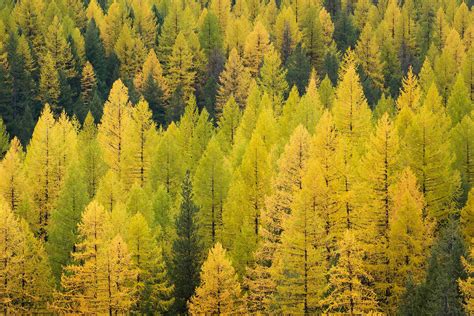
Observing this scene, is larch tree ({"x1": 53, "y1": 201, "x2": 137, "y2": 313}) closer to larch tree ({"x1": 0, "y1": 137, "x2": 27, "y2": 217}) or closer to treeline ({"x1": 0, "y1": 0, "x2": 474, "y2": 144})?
larch tree ({"x1": 0, "y1": 137, "x2": 27, "y2": 217})

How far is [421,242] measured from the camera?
46750 mm

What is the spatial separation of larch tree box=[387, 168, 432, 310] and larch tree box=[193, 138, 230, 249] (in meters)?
13.8

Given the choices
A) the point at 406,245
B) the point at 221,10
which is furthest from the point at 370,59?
the point at 406,245

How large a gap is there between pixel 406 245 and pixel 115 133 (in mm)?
29998

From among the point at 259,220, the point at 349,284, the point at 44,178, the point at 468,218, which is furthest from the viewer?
the point at 44,178

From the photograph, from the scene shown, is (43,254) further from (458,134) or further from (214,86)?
(214,86)

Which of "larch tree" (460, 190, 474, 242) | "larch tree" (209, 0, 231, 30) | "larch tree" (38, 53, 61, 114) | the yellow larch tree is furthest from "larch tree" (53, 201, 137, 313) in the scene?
"larch tree" (209, 0, 231, 30)

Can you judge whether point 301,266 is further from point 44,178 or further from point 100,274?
point 44,178

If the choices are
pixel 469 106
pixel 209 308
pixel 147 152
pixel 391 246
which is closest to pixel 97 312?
pixel 209 308

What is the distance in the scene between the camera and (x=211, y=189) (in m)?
58.1

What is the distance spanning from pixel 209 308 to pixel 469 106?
127 ft

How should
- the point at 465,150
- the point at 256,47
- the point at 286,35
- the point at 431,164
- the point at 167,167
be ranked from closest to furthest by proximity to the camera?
the point at 431,164, the point at 465,150, the point at 167,167, the point at 256,47, the point at 286,35

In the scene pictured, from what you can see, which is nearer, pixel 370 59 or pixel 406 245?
pixel 406 245

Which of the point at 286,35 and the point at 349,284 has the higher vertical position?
the point at 286,35
